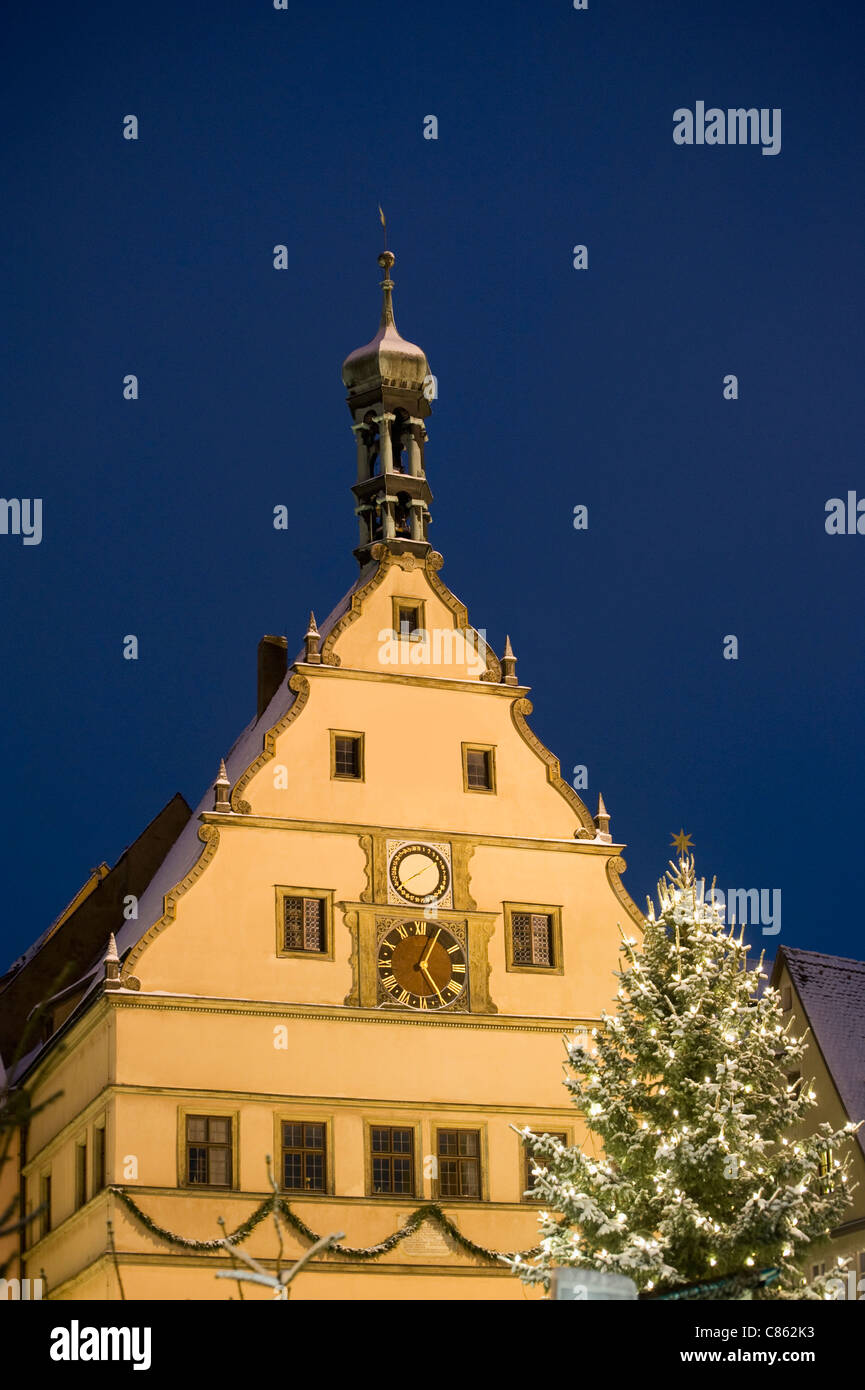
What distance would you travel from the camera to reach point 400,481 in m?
47.2

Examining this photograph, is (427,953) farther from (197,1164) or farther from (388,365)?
(388,365)

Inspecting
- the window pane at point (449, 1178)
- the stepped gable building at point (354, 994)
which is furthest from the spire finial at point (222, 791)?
the window pane at point (449, 1178)

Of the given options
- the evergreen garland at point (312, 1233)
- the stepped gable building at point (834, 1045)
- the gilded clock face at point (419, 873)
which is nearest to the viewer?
the evergreen garland at point (312, 1233)

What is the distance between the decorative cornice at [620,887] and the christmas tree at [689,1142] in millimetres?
11773

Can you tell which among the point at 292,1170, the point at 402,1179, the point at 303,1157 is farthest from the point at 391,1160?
the point at 292,1170

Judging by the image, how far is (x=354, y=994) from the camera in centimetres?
4144

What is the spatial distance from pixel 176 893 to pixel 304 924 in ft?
8.07

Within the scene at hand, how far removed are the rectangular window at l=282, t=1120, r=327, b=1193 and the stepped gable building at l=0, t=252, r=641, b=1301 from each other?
0.04 meters

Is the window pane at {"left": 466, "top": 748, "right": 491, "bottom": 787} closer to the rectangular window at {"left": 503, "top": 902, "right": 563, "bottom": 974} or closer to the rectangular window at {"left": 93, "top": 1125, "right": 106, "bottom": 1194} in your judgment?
the rectangular window at {"left": 503, "top": 902, "right": 563, "bottom": 974}

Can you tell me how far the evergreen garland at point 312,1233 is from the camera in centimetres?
3853

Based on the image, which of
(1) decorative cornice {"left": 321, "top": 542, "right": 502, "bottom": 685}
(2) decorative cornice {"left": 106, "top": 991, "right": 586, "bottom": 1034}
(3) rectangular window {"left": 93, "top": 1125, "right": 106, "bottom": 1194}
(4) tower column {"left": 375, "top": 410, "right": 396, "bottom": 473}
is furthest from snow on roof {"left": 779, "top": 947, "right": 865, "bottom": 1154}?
(3) rectangular window {"left": 93, "top": 1125, "right": 106, "bottom": 1194}

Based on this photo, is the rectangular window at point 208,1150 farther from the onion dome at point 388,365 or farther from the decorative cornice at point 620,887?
the onion dome at point 388,365
